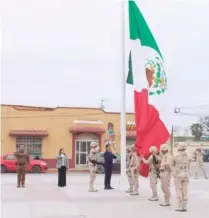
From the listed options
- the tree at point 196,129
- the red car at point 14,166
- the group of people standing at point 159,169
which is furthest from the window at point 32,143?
the tree at point 196,129

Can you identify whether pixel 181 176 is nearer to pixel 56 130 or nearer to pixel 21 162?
pixel 21 162

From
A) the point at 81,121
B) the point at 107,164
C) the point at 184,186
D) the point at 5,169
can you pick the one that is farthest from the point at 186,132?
the point at 184,186

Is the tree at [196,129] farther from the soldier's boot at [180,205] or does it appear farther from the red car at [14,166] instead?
the soldier's boot at [180,205]

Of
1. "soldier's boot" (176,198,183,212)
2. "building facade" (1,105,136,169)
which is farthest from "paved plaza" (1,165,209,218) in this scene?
"building facade" (1,105,136,169)

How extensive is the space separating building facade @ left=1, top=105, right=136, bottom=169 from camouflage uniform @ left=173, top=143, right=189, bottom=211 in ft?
81.3

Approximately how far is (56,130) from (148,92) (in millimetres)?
22582

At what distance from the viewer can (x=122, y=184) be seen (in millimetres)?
15289

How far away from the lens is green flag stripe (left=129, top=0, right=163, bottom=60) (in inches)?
543

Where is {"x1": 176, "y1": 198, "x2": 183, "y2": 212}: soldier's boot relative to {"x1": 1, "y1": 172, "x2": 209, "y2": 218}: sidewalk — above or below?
above

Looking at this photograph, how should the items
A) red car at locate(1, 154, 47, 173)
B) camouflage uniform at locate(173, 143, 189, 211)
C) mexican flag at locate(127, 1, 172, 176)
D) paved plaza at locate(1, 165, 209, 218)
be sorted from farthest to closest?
1. red car at locate(1, 154, 47, 173)
2. mexican flag at locate(127, 1, 172, 176)
3. camouflage uniform at locate(173, 143, 189, 211)
4. paved plaza at locate(1, 165, 209, 218)

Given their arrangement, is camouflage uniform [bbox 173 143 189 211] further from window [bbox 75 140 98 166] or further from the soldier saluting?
window [bbox 75 140 98 166]

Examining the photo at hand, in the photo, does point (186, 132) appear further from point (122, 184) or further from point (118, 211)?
point (118, 211)

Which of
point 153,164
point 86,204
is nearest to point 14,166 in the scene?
point 86,204

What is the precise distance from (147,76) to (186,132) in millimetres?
61004
